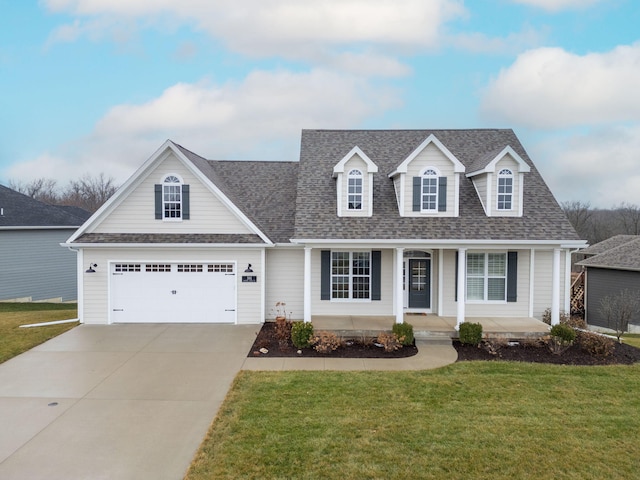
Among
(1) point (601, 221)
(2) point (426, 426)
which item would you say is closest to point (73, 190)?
(2) point (426, 426)

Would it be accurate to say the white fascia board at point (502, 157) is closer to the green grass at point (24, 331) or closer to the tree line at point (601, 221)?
the green grass at point (24, 331)

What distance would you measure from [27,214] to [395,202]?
2165cm

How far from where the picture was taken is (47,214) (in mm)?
23750

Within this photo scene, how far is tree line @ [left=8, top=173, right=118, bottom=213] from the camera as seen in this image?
5581cm

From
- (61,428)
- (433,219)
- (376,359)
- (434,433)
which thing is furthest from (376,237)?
(61,428)

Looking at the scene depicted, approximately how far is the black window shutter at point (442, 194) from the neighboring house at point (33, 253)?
21.7 m

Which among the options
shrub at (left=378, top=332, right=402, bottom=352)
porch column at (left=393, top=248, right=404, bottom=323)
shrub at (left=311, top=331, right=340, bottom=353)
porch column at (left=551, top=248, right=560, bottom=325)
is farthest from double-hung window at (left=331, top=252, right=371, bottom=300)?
porch column at (left=551, top=248, right=560, bottom=325)

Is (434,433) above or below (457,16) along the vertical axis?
below

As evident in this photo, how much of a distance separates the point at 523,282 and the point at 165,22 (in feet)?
54.4

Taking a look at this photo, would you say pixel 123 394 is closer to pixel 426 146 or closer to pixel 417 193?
pixel 417 193

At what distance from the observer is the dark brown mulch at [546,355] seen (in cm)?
1005

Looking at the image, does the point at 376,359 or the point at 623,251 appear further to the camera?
the point at 623,251

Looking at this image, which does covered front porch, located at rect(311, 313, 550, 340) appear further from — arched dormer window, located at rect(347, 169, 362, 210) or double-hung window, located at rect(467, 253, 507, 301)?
arched dormer window, located at rect(347, 169, 362, 210)

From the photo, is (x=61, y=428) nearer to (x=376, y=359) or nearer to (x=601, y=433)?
(x=376, y=359)
